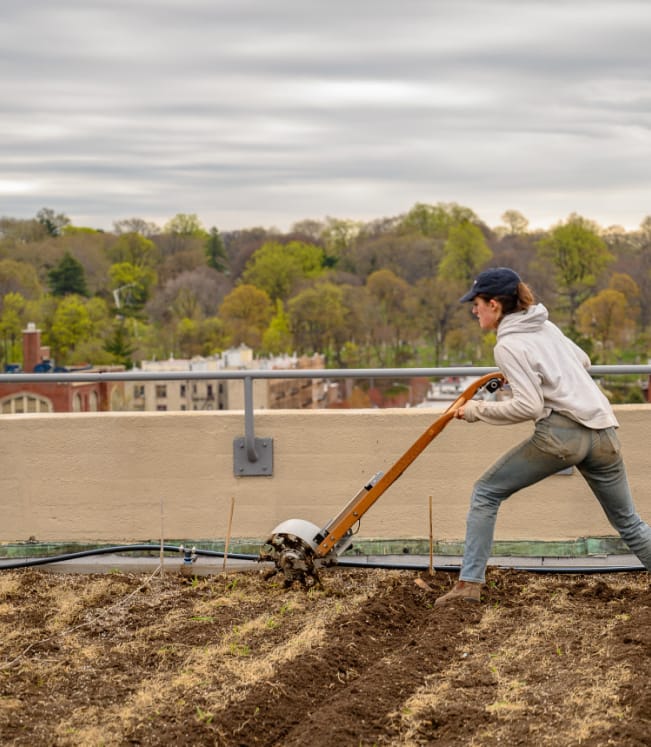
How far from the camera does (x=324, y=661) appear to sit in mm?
6242

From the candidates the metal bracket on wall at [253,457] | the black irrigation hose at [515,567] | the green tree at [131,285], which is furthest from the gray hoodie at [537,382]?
A: the green tree at [131,285]

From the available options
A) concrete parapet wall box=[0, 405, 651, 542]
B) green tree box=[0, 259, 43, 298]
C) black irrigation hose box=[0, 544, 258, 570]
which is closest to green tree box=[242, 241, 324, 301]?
green tree box=[0, 259, 43, 298]

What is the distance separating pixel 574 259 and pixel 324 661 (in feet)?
431

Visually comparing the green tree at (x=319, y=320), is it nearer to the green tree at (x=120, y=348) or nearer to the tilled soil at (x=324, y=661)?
the green tree at (x=120, y=348)

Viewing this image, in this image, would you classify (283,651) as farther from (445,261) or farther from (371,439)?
(445,261)

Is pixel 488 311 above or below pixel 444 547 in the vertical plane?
above

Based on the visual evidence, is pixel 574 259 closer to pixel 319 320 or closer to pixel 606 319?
pixel 606 319

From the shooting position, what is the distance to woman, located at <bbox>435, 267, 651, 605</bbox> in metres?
6.60

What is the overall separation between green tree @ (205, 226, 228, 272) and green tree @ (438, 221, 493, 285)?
37705 millimetres

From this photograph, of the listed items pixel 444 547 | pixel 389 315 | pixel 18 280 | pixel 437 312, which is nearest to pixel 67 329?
pixel 18 280

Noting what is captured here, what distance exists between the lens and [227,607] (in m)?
7.49

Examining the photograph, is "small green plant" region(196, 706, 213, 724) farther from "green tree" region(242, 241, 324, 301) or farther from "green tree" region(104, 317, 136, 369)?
"green tree" region(242, 241, 324, 301)

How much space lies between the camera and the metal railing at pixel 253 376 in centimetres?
796

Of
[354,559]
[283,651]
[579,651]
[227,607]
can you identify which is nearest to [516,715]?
[579,651]
